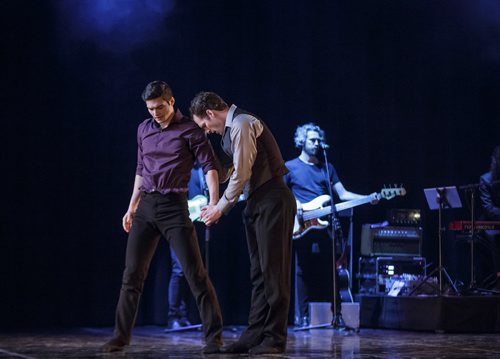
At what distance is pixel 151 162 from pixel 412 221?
3.82 metres

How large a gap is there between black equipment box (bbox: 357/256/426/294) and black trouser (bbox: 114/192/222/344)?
11.3 feet

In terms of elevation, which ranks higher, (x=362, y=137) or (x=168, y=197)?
(x=362, y=137)

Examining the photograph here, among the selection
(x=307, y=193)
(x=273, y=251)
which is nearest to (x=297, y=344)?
(x=273, y=251)

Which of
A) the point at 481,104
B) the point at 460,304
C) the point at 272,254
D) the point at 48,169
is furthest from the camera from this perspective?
the point at 481,104

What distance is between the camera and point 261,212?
4.36m

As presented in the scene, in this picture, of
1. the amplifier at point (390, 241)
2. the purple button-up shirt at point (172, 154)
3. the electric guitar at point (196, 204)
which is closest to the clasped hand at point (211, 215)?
the purple button-up shirt at point (172, 154)

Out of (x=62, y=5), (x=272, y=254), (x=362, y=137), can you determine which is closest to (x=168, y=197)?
(x=272, y=254)

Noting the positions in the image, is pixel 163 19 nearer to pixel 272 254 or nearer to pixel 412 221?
pixel 412 221

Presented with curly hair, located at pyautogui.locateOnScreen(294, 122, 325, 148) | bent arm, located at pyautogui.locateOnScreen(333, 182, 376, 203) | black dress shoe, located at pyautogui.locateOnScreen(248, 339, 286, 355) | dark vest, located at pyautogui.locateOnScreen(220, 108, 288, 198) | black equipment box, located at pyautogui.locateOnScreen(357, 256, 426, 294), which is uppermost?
curly hair, located at pyautogui.locateOnScreen(294, 122, 325, 148)

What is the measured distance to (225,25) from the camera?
805 centimetres

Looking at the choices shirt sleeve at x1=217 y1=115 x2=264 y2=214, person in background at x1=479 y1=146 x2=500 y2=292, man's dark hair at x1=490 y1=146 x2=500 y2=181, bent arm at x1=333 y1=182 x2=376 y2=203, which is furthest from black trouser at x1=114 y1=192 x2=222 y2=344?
man's dark hair at x1=490 y1=146 x2=500 y2=181

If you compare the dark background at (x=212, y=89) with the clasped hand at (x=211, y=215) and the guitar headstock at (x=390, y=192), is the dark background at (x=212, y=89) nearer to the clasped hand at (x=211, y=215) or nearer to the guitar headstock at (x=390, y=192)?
the guitar headstock at (x=390, y=192)

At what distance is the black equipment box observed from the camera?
7668 mm

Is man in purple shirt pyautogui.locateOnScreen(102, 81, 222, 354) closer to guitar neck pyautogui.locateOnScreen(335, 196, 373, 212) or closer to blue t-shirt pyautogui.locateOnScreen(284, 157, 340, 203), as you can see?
guitar neck pyautogui.locateOnScreen(335, 196, 373, 212)
